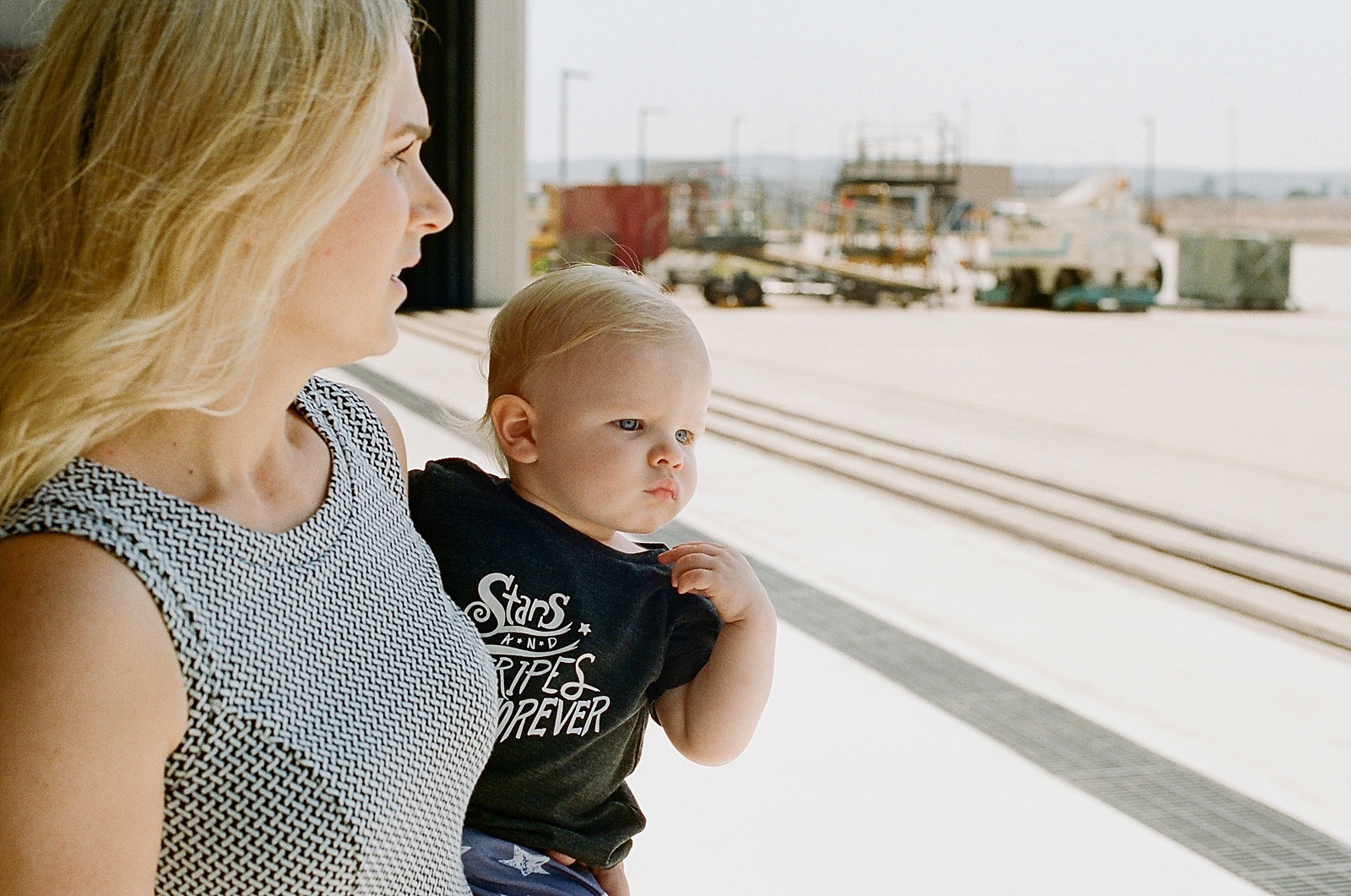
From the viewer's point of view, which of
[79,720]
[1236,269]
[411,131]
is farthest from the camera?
[1236,269]

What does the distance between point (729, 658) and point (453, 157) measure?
1775 cm

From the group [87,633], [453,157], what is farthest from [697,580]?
[453,157]

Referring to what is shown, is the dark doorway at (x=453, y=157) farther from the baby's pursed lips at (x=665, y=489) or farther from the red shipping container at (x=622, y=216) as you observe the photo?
the baby's pursed lips at (x=665, y=489)

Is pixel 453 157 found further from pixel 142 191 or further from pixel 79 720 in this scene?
pixel 79 720

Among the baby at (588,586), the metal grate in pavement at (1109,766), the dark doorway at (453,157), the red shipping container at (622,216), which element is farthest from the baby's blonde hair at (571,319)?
the red shipping container at (622,216)

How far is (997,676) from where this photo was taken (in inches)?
160

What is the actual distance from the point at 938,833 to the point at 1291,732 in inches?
47.7

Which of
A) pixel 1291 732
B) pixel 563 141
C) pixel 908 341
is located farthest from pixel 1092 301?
pixel 563 141

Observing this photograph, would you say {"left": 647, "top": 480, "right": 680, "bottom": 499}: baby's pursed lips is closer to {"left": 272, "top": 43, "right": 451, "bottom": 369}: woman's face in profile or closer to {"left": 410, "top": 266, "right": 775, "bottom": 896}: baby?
{"left": 410, "top": 266, "right": 775, "bottom": 896}: baby

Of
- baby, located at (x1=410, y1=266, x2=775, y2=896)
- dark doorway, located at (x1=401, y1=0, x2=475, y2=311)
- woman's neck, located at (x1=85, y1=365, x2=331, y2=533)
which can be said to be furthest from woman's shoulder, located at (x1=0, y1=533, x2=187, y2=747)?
dark doorway, located at (x1=401, y1=0, x2=475, y2=311)

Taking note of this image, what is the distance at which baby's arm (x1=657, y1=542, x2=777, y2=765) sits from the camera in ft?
4.48

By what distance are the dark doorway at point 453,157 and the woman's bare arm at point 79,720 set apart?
57.2 ft

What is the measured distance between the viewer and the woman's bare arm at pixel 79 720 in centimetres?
84

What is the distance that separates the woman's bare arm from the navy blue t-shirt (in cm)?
46
